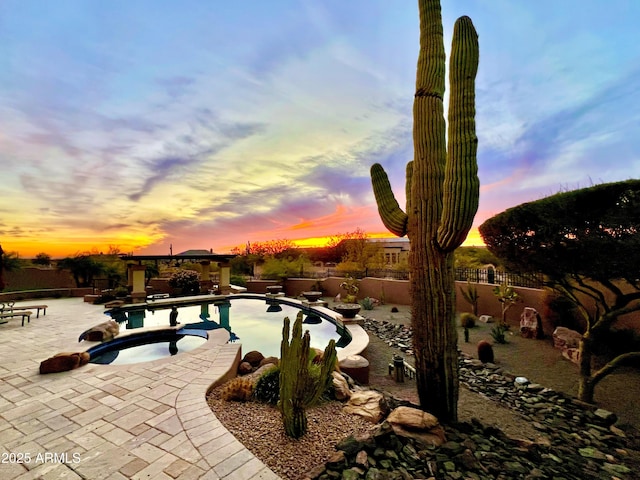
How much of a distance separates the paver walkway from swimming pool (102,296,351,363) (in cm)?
197

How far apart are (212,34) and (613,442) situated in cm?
1074

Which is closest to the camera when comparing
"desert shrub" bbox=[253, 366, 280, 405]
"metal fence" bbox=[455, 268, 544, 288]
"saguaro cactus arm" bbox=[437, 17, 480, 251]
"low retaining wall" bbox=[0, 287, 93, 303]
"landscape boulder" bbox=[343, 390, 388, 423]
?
"saguaro cactus arm" bbox=[437, 17, 480, 251]

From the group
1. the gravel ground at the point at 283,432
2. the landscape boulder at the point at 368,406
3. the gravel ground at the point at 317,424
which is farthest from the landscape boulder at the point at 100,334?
the landscape boulder at the point at 368,406

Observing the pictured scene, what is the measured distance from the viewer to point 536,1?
5.75 meters

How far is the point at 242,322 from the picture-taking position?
11055 millimetres

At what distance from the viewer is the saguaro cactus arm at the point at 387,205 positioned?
3.94 m

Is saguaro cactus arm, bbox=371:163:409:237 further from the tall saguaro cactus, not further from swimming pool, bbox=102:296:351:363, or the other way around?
swimming pool, bbox=102:296:351:363

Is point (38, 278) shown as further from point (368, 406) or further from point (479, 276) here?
point (479, 276)

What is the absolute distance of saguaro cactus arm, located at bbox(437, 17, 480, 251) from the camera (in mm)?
3061

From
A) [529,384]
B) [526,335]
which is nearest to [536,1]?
[529,384]

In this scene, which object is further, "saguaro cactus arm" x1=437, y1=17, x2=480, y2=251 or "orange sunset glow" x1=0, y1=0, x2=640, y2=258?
"orange sunset glow" x1=0, y1=0, x2=640, y2=258

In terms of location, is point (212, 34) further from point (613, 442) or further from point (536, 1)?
point (613, 442)

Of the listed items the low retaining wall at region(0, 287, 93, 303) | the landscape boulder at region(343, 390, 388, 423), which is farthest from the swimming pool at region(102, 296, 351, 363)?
the low retaining wall at region(0, 287, 93, 303)

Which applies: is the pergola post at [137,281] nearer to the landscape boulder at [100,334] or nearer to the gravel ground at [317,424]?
the landscape boulder at [100,334]
